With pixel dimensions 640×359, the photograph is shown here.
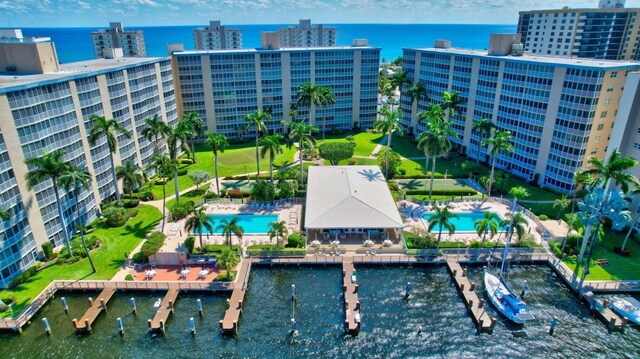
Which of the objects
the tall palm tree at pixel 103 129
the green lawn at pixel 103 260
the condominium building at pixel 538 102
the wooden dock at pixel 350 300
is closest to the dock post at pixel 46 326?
the green lawn at pixel 103 260

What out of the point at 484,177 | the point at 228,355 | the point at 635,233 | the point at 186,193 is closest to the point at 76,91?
the point at 186,193

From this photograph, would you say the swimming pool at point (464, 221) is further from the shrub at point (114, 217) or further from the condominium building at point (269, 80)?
the shrub at point (114, 217)

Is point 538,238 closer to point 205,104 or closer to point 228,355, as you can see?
point 228,355

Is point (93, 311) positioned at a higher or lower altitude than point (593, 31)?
lower

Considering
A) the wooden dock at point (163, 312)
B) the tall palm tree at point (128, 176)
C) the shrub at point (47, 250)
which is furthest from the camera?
the tall palm tree at point (128, 176)

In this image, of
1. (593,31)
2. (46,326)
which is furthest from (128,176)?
(593,31)

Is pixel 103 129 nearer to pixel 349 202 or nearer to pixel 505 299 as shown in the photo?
pixel 349 202
